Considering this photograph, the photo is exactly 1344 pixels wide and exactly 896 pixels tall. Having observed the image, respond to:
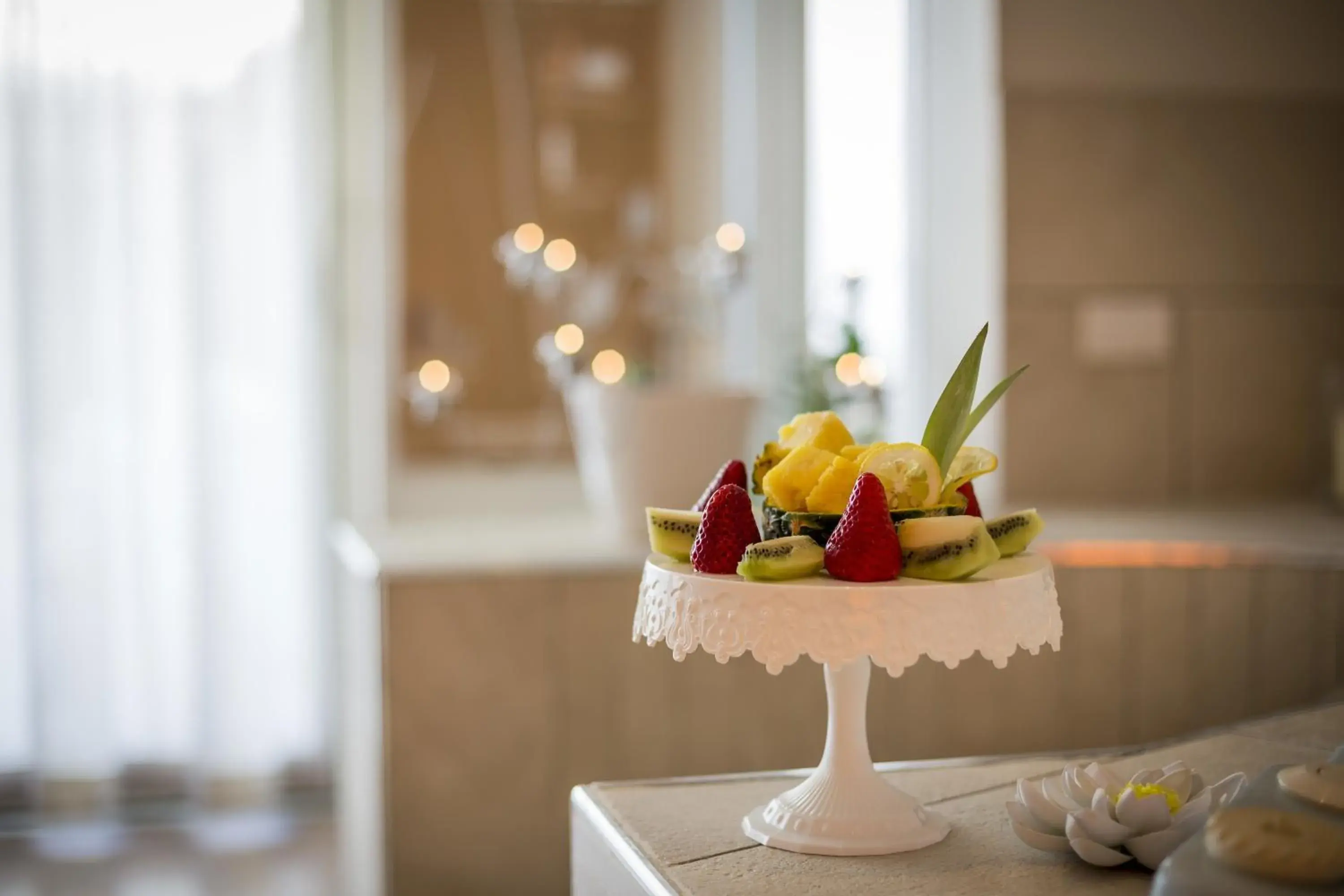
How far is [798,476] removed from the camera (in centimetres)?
105

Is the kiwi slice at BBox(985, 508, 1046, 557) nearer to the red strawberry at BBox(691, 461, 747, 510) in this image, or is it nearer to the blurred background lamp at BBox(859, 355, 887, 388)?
the red strawberry at BBox(691, 461, 747, 510)

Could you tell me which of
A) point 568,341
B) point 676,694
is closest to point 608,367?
point 568,341

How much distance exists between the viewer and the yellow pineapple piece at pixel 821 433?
1096 millimetres

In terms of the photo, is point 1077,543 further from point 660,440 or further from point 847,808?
point 847,808

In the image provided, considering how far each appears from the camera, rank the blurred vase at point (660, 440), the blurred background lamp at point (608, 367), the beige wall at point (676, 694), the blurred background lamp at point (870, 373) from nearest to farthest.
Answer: the beige wall at point (676, 694), the blurred vase at point (660, 440), the blurred background lamp at point (870, 373), the blurred background lamp at point (608, 367)

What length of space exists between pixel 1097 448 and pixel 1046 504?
154mm

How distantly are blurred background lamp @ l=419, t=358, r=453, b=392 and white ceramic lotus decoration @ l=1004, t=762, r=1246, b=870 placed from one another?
182cm

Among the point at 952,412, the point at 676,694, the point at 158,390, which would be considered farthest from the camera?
the point at 158,390

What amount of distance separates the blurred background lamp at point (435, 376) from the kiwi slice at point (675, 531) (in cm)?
168

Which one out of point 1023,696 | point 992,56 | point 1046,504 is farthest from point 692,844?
point 992,56

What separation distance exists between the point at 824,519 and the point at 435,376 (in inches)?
71.0

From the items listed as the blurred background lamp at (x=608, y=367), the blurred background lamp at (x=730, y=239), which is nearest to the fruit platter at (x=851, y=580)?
the blurred background lamp at (x=608, y=367)

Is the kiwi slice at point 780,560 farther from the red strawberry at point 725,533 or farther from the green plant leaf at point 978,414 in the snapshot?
the green plant leaf at point 978,414

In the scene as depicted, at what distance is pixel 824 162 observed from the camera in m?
2.90
